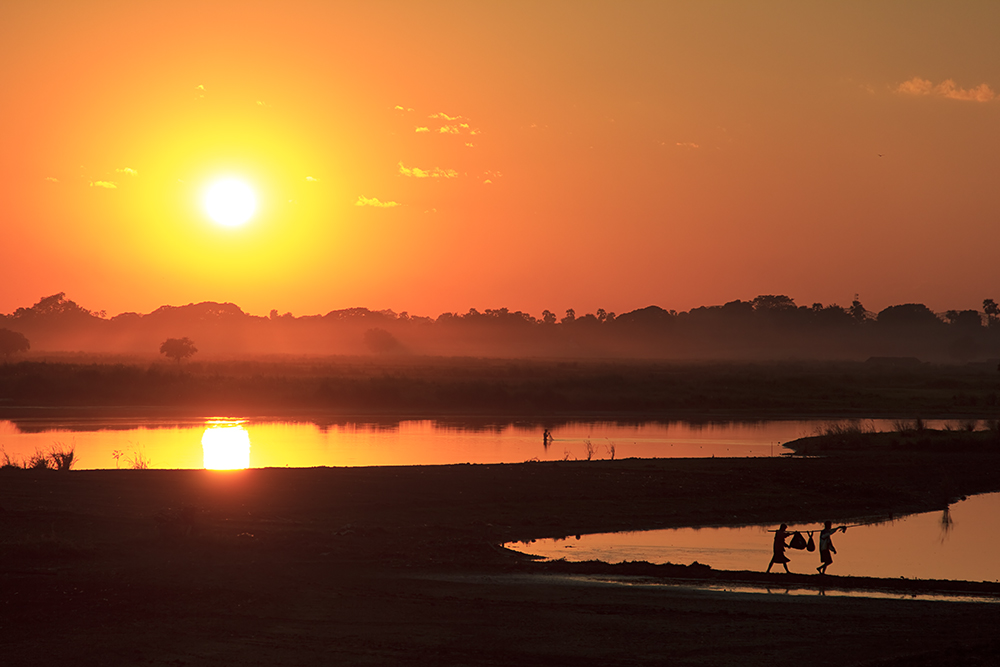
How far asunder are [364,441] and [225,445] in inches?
229

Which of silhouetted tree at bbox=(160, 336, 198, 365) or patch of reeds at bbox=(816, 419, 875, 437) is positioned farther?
silhouetted tree at bbox=(160, 336, 198, 365)

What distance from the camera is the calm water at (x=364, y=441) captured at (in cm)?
3388

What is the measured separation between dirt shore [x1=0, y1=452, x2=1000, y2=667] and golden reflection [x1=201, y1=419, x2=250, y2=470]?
6.51 m

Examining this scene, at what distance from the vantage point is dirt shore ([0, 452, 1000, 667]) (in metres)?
11.6

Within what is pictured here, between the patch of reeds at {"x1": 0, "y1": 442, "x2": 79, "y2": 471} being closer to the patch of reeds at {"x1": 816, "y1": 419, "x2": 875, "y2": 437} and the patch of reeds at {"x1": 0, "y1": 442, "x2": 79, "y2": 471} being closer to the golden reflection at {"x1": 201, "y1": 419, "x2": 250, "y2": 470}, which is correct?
the golden reflection at {"x1": 201, "y1": 419, "x2": 250, "y2": 470}

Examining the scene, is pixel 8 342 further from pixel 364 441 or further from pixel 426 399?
pixel 364 441

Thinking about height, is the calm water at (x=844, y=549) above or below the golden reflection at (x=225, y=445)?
below

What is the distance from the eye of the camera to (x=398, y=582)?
49.6 ft

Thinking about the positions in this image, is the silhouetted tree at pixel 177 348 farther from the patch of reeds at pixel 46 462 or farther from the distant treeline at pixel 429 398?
the patch of reeds at pixel 46 462

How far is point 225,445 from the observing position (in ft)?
125

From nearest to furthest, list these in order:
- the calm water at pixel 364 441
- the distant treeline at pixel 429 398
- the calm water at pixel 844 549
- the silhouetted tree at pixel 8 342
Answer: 1. the calm water at pixel 844 549
2. the calm water at pixel 364 441
3. the distant treeline at pixel 429 398
4. the silhouetted tree at pixel 8 342

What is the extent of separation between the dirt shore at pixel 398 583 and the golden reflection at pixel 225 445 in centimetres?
651

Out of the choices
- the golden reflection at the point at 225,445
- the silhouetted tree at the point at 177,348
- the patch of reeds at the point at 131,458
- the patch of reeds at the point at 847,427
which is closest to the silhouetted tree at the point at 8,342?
the silhouetted tree at the point at 177,348

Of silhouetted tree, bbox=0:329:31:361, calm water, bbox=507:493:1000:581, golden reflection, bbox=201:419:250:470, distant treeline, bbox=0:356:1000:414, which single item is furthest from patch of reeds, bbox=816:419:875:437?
silhouetted tree, bbox=0:329:31:361
